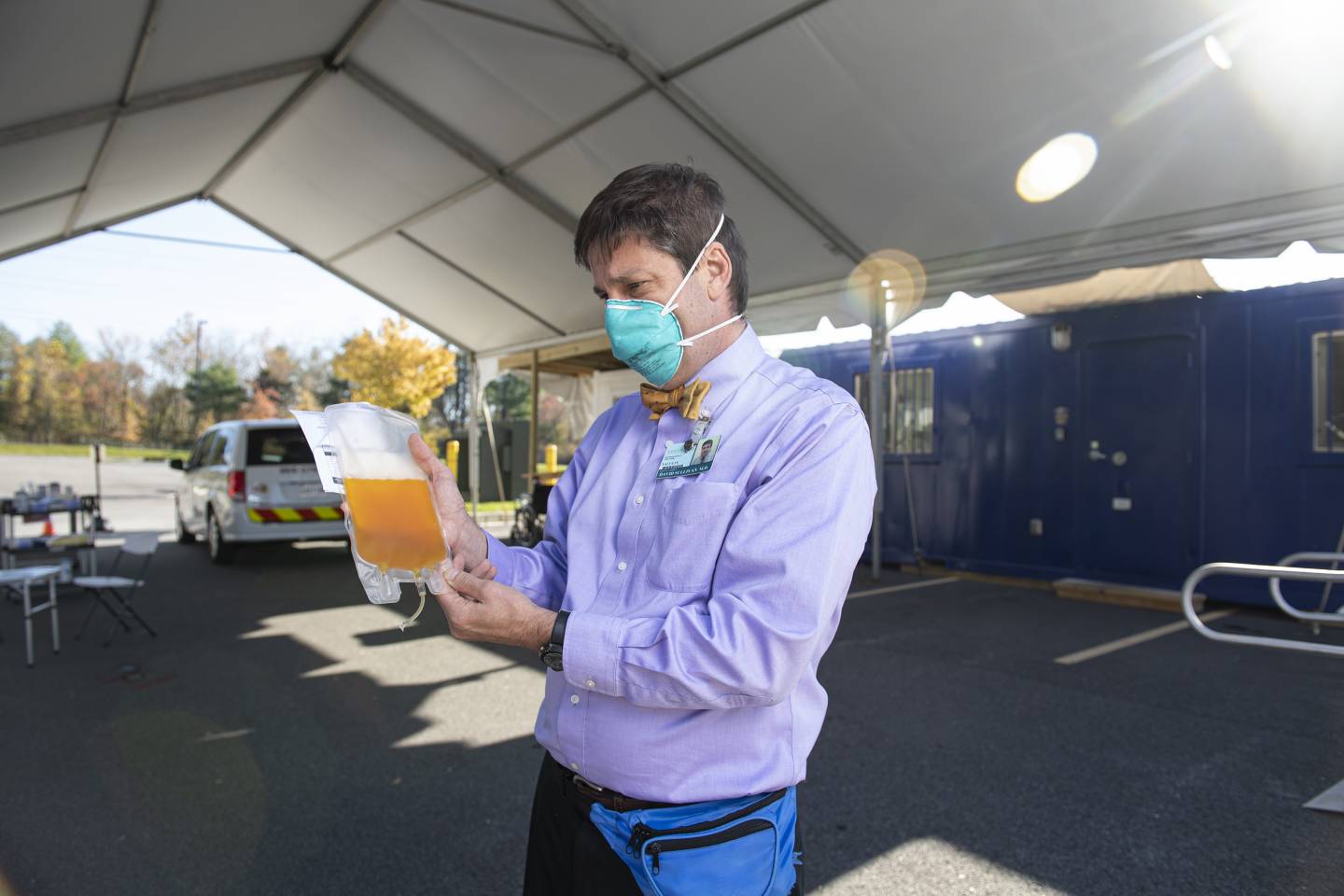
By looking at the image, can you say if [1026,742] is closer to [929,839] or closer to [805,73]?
[929,839]

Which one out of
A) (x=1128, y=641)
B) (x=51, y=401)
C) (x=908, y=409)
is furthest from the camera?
(x=51, y=401)

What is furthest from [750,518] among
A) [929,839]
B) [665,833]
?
[929,839]

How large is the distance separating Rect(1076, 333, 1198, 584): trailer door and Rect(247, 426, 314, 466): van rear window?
8.87 meters

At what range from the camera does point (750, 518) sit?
116 centimetres

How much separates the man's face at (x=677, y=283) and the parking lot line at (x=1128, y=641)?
16.4ft

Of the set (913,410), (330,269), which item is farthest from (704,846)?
(330,269)

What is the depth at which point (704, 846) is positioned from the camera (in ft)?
3.98

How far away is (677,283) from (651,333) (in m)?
0.11

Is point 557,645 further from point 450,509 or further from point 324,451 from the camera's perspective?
point 324,451

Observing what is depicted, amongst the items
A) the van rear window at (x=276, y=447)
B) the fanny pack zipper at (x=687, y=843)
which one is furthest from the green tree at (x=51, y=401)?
the fanny pack zipper at (x=687, y=843)

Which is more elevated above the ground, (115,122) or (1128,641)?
(115,122)

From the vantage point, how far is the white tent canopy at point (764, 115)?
4.64 meters

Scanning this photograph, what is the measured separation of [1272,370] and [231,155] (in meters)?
11.1

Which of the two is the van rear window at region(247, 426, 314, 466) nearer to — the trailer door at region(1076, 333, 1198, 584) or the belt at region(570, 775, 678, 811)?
the trailer door at region(1076, 333, 1198, 584)
